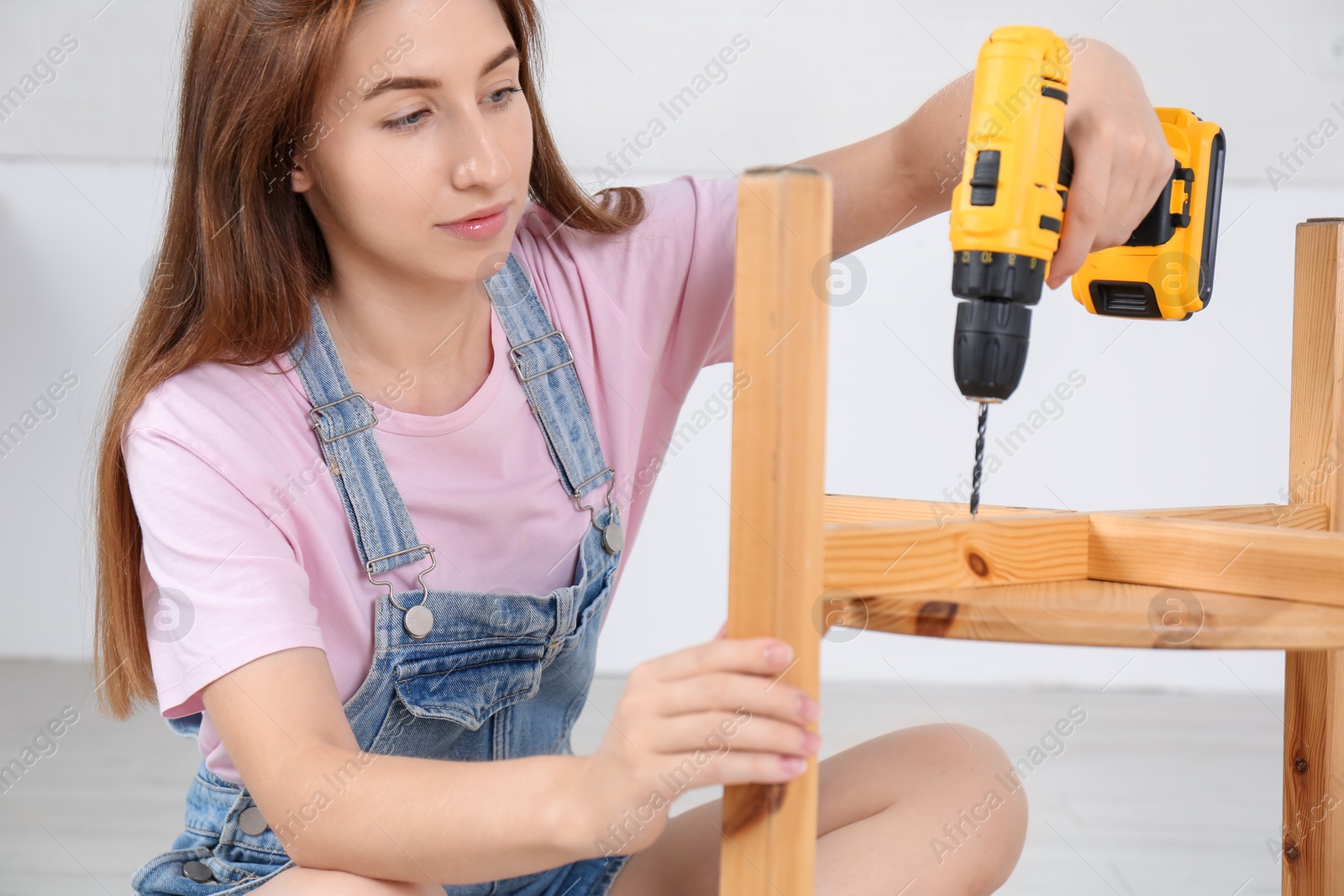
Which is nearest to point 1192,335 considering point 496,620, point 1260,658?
point 1260,658

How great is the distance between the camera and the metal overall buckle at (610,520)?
41.2 inches

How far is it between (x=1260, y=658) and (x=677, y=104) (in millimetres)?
1546

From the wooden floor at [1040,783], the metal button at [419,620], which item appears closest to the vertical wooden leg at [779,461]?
the metal button at [419,620]

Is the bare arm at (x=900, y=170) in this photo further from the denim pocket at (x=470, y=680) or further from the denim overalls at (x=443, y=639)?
the denim pocket at (x=470, y=680)

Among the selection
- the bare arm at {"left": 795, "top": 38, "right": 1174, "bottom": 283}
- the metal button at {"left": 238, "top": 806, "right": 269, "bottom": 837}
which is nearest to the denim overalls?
the metal button at {"left": 238, "top": 806, "right": 269, "bottom": 837}

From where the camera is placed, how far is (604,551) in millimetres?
1066

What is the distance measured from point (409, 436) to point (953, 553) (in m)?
0.49

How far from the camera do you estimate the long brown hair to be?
2.94ft

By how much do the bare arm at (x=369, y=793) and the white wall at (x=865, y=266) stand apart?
1530 millimetres

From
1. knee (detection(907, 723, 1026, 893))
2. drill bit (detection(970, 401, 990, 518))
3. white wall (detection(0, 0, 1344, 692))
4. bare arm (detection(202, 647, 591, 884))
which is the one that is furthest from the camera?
white wall (detection(0, 0, 1344, 692))

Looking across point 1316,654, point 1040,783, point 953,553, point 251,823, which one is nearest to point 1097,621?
point 953,553

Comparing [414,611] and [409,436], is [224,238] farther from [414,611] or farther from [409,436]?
[414,611]

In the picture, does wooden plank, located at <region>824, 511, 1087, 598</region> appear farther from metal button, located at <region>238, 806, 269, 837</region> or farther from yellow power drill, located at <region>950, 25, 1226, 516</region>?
metal button, located at <region>238, 806, 269, 837</region>

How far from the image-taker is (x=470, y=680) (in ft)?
3.24
